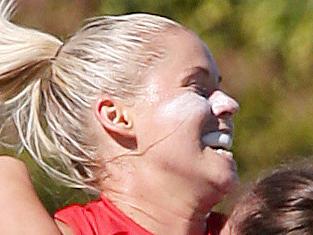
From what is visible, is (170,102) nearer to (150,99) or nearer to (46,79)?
(150,99)

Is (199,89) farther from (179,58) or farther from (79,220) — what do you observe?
(79,220)

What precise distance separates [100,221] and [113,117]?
7.2 inches

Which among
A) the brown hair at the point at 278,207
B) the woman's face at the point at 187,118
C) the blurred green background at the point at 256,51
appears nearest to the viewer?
the brown hair at the point at 278,207

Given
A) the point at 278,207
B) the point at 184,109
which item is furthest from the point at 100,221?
the point at 278,207

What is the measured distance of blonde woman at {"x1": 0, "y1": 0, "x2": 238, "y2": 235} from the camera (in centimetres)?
245

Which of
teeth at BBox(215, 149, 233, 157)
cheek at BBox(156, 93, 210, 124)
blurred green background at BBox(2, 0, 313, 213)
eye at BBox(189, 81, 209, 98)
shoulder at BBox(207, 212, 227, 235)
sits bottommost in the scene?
blurred green background at BBox(2, 0, 313, 213)

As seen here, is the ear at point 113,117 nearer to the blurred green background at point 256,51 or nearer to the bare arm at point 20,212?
the bare arm at point 20,212

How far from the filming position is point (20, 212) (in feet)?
8.13

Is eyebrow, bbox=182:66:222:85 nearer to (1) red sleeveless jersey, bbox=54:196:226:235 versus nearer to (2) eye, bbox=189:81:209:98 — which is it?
(2) eye, bbox=189:81:209:98

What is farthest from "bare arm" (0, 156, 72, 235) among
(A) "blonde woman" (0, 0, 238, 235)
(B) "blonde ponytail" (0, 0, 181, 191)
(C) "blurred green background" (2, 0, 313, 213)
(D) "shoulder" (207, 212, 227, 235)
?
(C) "blurred green background" (2, 0, 313, 213)

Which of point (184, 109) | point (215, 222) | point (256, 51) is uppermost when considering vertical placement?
point (184, 109)

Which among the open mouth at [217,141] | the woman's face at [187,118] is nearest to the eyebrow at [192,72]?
the woman's face at [187,118]

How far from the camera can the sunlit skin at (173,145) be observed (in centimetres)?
244

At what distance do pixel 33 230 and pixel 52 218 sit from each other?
6cm
